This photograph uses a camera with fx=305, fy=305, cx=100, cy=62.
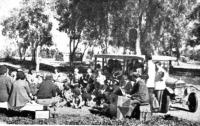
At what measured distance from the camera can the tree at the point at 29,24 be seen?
19.2 m

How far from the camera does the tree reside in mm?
19156

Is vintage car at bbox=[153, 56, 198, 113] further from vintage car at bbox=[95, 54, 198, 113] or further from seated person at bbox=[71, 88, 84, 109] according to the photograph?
seated person at bbox=[71, 88, 84, 109]

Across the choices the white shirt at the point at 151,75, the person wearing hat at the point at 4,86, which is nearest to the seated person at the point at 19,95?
the person wearing hat at the point at 4,86

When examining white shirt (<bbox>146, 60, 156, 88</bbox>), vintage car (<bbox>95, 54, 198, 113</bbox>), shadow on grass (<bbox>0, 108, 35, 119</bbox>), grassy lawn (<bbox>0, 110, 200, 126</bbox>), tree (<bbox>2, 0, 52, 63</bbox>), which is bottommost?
grassy lawn (<bbox>0, 110, 200, 126</bbox>)

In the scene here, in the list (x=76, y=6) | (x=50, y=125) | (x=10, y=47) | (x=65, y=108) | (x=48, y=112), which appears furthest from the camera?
(x=76, y=6)

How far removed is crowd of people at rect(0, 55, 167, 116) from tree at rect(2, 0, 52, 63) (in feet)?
25.7

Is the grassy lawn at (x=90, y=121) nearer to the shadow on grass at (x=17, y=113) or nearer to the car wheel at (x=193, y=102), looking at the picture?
the shadow on grass at (x=17, y=113)

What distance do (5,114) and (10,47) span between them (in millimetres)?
16488

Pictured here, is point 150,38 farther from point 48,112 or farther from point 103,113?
point 48,112

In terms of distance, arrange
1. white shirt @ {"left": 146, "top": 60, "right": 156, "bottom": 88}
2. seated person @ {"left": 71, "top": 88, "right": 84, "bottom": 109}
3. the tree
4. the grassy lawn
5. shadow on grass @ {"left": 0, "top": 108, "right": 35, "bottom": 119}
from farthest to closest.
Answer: the tree, seated person @ {"left": 71, "top": 88, "right": 84, "bottom": 109}, white shirt @ {"left": 146, "top": 60, "right": 156, "bottom": 88}, shadow on grass @ {"left": 0, "top": 108, "right": 35, "bottom": 119}, the grassy lawn

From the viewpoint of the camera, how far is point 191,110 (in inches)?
383

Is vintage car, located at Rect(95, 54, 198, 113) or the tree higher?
the tree

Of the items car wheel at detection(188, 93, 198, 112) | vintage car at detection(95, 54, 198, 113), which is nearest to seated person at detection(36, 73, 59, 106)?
vintage car at detection(95, 54, 198, 113)

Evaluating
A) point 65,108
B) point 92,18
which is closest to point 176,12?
point 92,18
